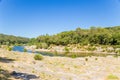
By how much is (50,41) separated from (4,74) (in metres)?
125

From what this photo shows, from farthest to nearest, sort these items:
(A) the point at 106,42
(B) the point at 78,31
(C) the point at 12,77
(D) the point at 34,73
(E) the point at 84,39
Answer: (B) the point at 78,31 → (E) the point at 84,39 → (A) the point at 106,42 → (D) the point at 34,73 → (C) the point at 12,77

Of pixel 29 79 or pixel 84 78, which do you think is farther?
pixel 84 78

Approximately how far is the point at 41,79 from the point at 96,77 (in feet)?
20.7

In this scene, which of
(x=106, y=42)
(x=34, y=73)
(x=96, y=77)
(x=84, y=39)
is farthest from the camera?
(x=84, y=39)

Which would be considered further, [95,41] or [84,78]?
[95,41]

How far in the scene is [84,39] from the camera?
435ft

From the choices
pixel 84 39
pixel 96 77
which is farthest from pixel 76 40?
pixel 96 77

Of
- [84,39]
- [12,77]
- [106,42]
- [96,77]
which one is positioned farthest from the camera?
[84,39]

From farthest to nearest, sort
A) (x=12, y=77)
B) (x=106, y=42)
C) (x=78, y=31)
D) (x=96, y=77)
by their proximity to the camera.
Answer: (x=78, y=31) → (x=106, y=42) → (x=96, y=77) → (x=12, y=77)

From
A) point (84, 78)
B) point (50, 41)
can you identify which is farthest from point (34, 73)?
point (50, 41)

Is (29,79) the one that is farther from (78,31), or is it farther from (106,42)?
(78,31)

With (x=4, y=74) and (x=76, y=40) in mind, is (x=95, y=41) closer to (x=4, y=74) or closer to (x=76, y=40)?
(x=76, y=40)

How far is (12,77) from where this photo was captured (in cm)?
2091

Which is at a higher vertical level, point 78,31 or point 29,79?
point 78,31
